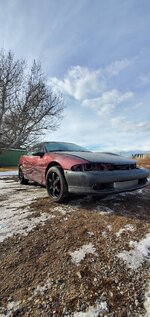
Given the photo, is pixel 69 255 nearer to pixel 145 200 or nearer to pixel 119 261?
pixel 119 261

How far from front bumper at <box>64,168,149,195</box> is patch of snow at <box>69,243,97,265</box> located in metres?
0.92

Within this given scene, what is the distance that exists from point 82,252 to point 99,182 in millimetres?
1091

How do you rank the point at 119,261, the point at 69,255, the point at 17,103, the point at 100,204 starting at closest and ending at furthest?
1. the point at 119,261
2. the point at 69,255
3. the point at 100,204
4. the point at 17,103

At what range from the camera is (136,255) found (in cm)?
167

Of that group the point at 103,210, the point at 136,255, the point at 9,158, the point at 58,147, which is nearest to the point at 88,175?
the point at 103,210

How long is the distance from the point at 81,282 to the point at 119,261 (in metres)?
0.39

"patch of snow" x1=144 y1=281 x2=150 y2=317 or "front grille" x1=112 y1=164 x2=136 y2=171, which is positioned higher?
"front grille" x1=112 y1=164 x2=136 y2=171

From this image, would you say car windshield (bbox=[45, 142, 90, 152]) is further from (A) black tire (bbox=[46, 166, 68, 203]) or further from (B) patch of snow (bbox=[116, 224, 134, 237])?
(B) patch of snow (bbox=[116, 224, 134, 237])

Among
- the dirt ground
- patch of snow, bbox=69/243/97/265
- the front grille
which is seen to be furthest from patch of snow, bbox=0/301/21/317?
the front grille

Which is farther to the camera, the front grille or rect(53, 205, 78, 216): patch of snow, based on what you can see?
the front grille

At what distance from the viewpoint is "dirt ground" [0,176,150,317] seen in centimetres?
120

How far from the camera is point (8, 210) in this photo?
9.48ft

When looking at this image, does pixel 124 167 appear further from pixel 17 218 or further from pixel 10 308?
pixel 10 308

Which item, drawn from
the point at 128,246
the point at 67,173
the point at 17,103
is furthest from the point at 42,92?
the point at 128,246
